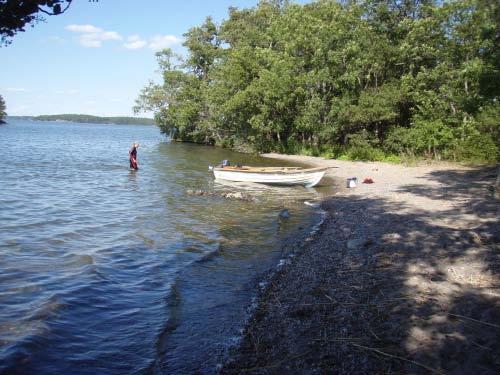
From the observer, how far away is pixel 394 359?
5.26 m

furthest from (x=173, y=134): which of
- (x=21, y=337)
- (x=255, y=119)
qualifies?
(x=21, y=337)

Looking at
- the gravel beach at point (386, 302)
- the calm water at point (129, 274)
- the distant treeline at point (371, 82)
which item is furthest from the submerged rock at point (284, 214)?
the distant treeline at point (371, 82)

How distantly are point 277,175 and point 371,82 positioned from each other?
1877cm

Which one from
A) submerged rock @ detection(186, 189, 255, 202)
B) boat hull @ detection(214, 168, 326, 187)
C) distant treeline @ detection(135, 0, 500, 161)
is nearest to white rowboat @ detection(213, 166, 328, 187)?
boat hull @ detection(214, 168, 326, 187)

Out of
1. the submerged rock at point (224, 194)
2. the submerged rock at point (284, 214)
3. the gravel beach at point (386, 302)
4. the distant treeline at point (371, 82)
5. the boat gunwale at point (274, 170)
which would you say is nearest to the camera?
the gravel beach at point (386, 302)

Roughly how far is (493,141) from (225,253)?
2077cm

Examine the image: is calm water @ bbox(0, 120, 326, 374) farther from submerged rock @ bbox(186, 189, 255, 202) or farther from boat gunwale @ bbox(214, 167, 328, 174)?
boat gunwale @ bbox(214, 167, 328, 174)

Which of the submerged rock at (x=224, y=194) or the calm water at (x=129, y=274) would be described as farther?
the submerged rock at (x=224, y=194)

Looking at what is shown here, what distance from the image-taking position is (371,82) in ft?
123

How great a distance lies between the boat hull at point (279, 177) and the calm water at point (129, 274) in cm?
244

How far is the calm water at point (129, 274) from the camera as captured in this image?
6438 mm

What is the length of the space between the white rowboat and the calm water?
8.00 feet

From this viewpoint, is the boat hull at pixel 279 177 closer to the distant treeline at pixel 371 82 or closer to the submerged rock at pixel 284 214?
the submerged rock at pixel 284 214

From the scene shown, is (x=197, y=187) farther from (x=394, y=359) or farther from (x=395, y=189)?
(x=394, y=359)
